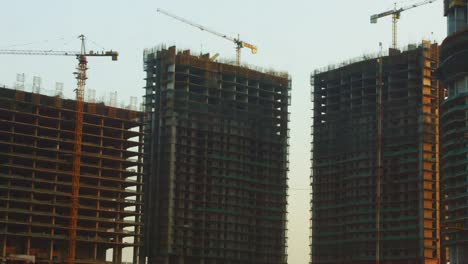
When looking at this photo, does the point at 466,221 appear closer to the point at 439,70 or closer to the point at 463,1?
the point at 439,70

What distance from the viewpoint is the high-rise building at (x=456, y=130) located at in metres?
186

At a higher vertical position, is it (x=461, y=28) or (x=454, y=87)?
(x=461, y=28)

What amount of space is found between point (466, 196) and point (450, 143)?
43.8 feet

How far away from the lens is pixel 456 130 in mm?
190625

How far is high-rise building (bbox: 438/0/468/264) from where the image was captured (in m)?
186

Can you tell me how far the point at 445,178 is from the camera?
193250 millimetres

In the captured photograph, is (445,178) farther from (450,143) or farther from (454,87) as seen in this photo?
(454,87)

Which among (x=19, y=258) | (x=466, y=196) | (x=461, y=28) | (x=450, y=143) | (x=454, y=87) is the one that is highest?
(x=461, y=28)

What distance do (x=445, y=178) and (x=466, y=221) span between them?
505 inches

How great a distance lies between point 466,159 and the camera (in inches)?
7352

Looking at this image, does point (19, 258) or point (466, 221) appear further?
point (19, 258)

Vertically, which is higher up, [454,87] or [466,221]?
[454,87]

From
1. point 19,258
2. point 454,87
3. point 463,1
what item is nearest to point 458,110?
point 454,87

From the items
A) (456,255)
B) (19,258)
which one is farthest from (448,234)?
(19,258)
